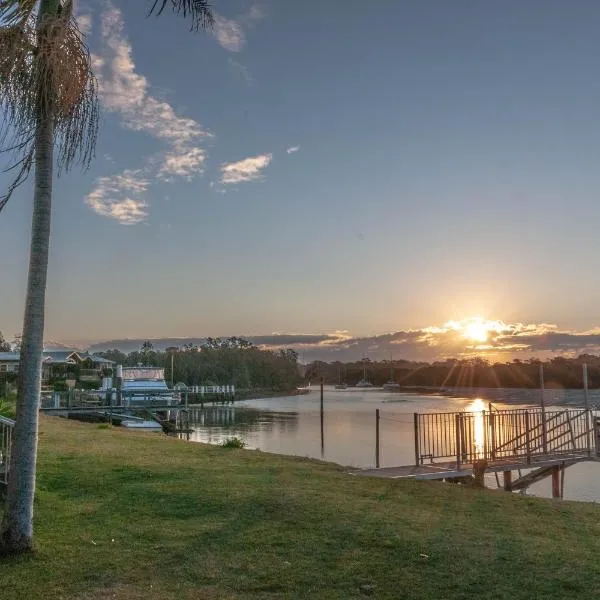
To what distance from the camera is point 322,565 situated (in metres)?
5.84

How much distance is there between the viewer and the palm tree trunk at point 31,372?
601 centimetres

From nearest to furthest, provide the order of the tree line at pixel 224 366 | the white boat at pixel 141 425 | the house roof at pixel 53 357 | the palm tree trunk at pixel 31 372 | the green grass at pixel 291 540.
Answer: the green grass at pixel 291 540 → the palm tree trunk at pixel 31 372 → the white boat at pixel 141 425 → the house roof at pixel 53 357 → the tree line at pixel 224 366

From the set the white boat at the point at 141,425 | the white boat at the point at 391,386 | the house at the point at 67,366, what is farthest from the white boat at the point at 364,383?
the white boat at the point at 141,425

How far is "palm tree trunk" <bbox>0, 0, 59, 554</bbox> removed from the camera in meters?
6.01

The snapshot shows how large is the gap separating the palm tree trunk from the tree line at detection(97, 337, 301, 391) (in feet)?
349

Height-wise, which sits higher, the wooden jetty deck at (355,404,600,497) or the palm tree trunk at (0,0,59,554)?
the palm tree trunk at (0,0,59,554)

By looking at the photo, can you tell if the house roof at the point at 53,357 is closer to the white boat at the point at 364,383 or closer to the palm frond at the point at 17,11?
the palm frond at the point at 17,11

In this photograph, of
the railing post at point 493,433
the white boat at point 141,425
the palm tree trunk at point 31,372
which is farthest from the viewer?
the white boat at point 141,425

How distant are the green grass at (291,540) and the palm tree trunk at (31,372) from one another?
1.20 feet

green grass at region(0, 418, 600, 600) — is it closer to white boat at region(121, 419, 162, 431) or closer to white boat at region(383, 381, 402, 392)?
white boat at region(121, 419, 162, 431)

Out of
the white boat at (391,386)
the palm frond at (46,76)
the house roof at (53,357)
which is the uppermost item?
the palm frond at (46,76)

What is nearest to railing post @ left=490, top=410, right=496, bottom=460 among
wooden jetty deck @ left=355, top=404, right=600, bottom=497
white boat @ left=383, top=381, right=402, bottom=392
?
wooden jetty deck @ left=355, top=404, right=600, bottom=497

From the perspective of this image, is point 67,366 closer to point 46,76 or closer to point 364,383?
point 46,76

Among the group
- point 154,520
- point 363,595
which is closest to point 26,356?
point 154,520
